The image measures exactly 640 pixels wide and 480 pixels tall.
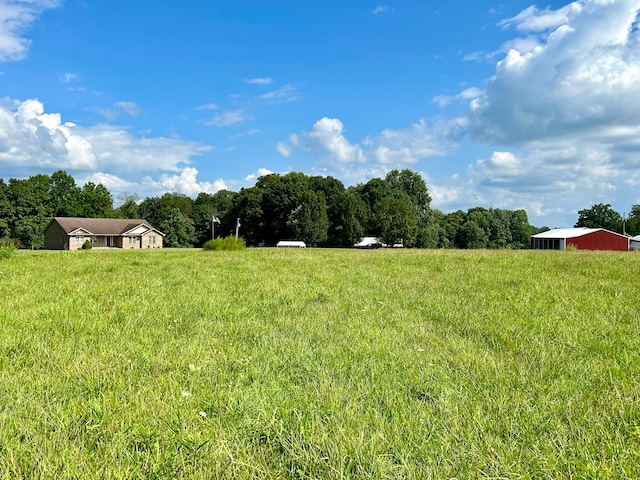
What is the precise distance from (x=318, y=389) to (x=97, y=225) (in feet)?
236

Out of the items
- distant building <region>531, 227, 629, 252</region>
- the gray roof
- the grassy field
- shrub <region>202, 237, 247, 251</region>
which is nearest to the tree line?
the gray roof

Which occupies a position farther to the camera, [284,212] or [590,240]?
[284,212]

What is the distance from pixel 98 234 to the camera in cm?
6325

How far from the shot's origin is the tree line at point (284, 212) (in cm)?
6006

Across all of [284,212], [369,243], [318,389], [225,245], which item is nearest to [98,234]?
[284,212]

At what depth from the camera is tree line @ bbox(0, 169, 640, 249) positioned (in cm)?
6006

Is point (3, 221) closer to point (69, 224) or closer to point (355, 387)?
point (69, 224)

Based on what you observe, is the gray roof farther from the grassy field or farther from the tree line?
the grassy field

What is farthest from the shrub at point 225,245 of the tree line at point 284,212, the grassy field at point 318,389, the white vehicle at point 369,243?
the white vehicle at point 369,243

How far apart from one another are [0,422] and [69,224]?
6876 centimetres

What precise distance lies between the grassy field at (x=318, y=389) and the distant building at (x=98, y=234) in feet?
208

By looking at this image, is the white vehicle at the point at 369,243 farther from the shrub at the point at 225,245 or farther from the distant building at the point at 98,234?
the shrub at the point at 225,245

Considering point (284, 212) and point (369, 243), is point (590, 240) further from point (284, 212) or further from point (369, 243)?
point (284, 212)

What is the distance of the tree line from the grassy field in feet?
178
